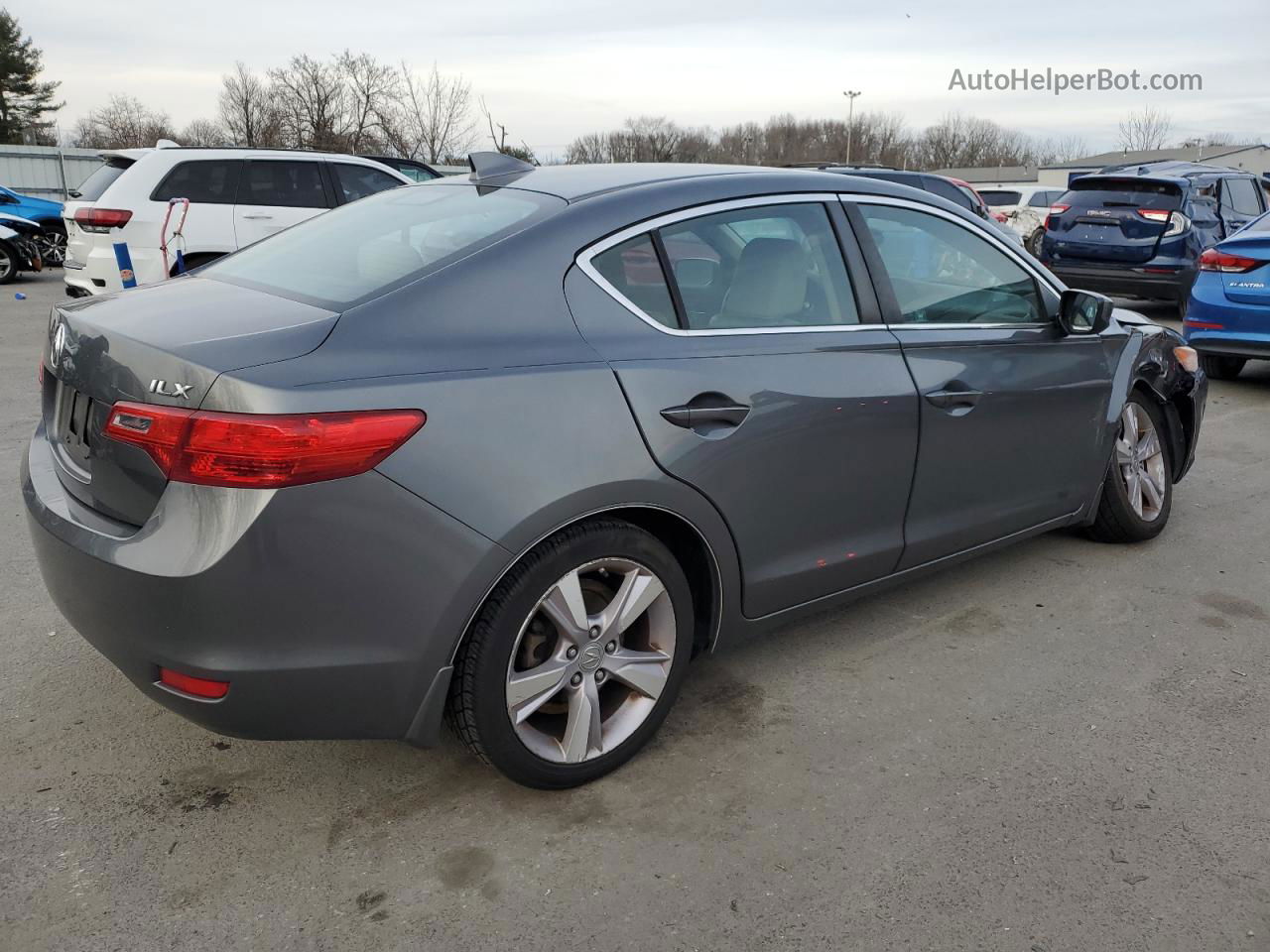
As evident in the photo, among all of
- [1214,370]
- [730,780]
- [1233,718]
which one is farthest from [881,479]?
[1214,370]

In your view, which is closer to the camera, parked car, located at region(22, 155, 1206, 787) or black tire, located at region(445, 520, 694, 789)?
parked car, located at region(22, 155, 1206, 787)

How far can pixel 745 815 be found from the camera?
9.00 ft

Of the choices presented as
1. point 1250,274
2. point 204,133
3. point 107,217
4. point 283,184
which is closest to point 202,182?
point 283,184

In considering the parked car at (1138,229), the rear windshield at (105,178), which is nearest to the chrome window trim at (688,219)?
the rear windshield at (105,178)

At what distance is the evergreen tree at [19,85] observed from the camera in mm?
58438

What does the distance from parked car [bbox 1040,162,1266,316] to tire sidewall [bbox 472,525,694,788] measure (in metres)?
10.7

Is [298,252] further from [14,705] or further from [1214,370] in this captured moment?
[1214,370]

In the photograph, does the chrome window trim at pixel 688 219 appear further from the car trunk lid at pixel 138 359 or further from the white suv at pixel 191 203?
the white suv at pixel 191 203

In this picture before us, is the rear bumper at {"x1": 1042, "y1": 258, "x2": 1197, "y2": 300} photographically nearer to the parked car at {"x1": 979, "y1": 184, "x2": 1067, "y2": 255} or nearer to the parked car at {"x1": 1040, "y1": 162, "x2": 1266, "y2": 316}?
the parked car at {"x1": 1040, "y1": 162, "x2": 1266, "y2": 316}

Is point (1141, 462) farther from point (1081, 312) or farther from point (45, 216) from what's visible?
point (45, 216)

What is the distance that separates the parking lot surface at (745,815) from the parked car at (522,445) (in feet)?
0.94

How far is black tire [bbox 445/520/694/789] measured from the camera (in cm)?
254

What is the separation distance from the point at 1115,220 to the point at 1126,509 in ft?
28.0

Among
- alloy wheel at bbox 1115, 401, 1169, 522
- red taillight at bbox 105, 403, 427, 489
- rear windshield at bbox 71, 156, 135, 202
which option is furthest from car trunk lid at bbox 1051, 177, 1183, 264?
red taillight at bbox 105, 403, 427, 489
